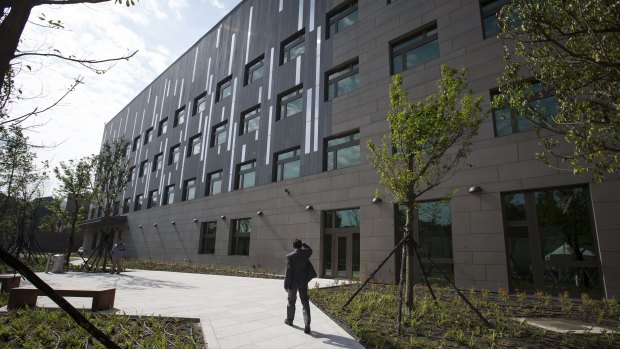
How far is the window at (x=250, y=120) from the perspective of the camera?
23.3 m

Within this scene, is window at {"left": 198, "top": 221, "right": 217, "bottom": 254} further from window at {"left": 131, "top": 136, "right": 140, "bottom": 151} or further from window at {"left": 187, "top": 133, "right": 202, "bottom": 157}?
window at {"left": 131, "top": 136, "right": 140, "bottom": 151}

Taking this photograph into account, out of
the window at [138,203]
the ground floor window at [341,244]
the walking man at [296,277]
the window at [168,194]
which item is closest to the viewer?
the walking man at [296,277]

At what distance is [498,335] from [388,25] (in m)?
14.5

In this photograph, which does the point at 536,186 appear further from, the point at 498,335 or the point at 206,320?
the point at 206,320

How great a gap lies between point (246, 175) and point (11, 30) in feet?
66.1

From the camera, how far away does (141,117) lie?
40781 mm

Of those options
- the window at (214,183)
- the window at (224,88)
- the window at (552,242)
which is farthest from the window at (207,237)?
the window at (552,242)

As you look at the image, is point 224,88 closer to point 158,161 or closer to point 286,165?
point 286,165

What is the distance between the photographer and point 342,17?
1944 centimetres

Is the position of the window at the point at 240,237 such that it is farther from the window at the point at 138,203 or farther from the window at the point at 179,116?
the window at the point at 138,203

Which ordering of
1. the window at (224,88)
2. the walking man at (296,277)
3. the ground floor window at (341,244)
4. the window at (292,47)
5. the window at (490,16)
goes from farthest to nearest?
the window at (224,88) < the window at (292,47) < the ground floor window at (341,244) < the window at (490,16) < the walking man at (296,277)

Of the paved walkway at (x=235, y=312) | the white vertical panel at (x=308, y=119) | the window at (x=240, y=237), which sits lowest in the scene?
the paved walkway at (x=235, y=312)

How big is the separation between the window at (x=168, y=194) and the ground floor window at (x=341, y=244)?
1888cm

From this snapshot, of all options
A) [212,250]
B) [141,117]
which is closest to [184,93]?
[141,117]
